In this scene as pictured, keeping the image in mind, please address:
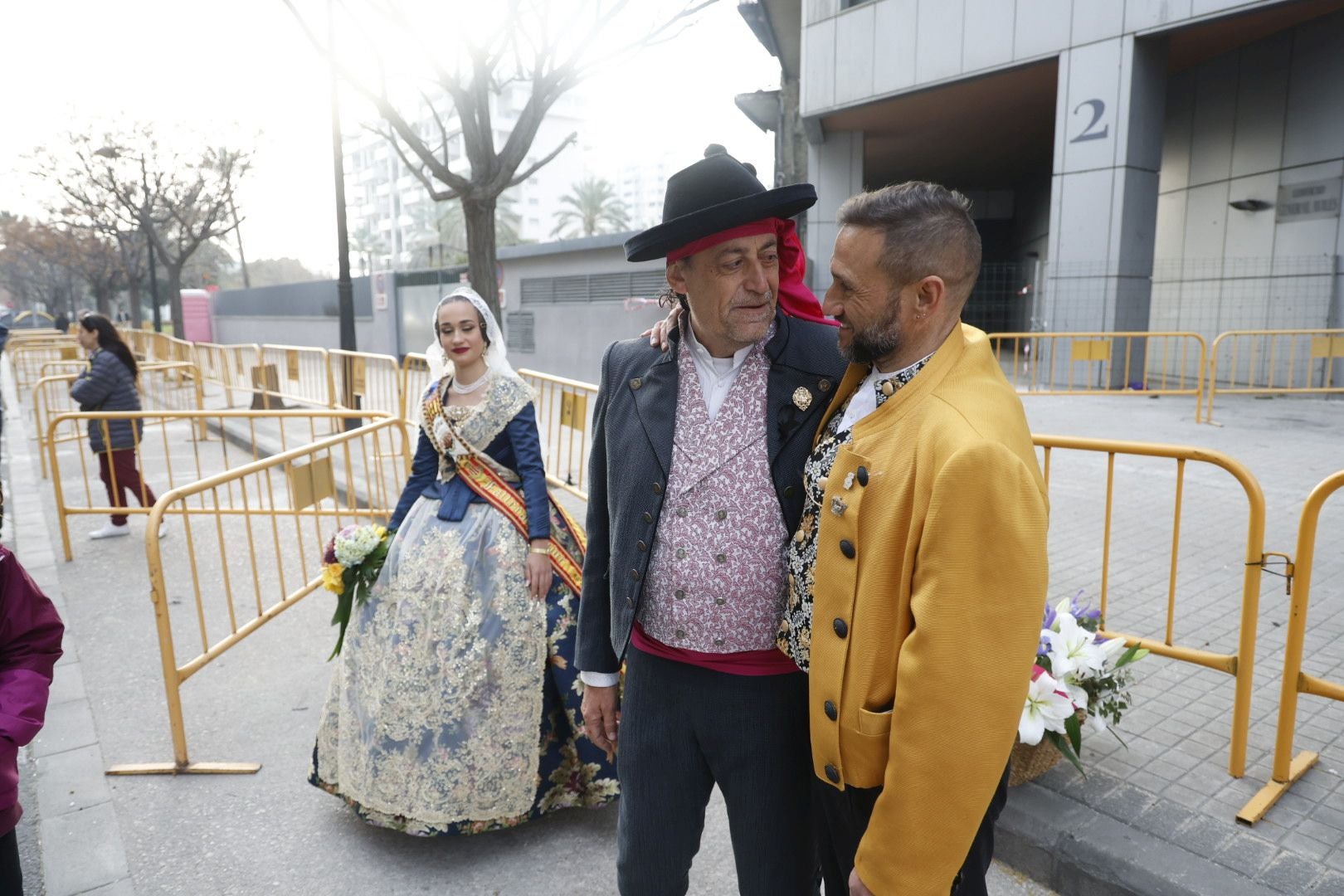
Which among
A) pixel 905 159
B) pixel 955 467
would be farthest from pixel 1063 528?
pixel 905 159

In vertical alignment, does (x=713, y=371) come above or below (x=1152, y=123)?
below

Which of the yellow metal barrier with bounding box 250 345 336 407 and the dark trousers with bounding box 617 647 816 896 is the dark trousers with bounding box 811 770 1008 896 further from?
the yellow metal barrier with bounding box 250 345 336 407

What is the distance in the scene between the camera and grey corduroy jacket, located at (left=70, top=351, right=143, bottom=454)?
23.9ft

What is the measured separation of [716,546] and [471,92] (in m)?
7.62

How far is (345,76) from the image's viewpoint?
786 centimetres

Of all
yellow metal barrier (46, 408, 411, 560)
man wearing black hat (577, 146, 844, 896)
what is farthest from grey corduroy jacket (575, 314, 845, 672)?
yellow metal barrier (46, 408, 411, 560)

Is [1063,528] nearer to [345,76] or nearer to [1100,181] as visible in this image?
[345,76]

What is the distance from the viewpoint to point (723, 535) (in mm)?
A: 1816

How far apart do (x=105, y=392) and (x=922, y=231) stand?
800 centimetres

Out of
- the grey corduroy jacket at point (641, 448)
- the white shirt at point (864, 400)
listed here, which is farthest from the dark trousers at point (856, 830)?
the white shirt at point (864, 400)

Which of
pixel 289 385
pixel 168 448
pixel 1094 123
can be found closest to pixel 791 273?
pixel 168 448

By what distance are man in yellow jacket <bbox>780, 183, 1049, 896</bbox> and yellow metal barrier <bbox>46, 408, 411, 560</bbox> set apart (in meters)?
5.20

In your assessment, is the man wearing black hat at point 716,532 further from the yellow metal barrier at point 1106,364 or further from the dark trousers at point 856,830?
the yellow metal barrier at point 1106,364

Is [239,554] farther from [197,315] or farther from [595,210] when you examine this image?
[595,210]
